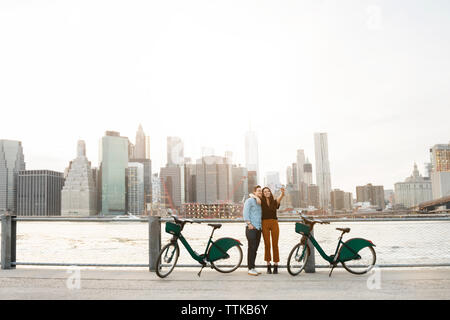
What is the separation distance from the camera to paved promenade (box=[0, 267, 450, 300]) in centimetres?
602

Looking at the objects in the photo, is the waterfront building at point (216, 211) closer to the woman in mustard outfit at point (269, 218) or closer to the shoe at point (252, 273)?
the woman in mustard outfit at point (269, 218)

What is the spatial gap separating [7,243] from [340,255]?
291 inches

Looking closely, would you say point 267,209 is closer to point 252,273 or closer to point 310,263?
point 252,273

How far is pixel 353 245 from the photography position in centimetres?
779

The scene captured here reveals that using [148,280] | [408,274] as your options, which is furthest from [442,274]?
[148,280]

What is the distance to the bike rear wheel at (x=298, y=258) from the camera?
25.0 feet

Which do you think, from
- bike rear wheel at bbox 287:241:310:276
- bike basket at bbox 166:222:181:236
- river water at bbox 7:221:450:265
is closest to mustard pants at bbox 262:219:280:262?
bike rear wheel at bbox 287:241:310:276

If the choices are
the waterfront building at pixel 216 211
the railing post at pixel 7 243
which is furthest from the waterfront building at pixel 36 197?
the railing post at pixel 7 243

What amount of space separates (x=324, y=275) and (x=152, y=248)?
3644mm

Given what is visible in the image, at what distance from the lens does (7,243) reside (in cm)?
879

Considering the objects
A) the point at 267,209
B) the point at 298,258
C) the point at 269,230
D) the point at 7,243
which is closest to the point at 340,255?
the point at 298,258

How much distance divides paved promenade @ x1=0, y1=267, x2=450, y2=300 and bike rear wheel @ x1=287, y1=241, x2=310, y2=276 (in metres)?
0.15
